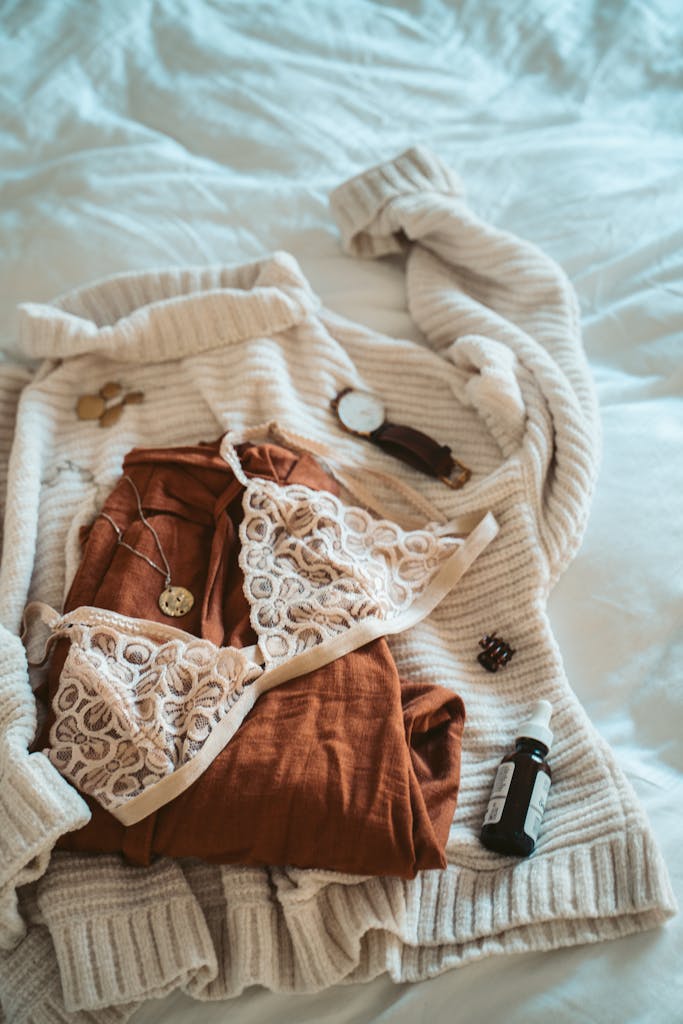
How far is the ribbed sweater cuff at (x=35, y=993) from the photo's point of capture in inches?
32.0

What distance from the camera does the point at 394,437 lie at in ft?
3.67

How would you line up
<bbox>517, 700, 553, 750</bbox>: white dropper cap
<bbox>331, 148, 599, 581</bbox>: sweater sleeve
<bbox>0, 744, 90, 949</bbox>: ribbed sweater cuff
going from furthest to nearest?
<bbox>331, 148, 599, 581</bbox>: sweater sleeve < <bbox>517, 700, 553, 750</bbox>: white dropper cap < <bbox>0, 744, 90, 949</bbox>: ribbed sweater cuff

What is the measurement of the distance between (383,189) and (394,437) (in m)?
0.40

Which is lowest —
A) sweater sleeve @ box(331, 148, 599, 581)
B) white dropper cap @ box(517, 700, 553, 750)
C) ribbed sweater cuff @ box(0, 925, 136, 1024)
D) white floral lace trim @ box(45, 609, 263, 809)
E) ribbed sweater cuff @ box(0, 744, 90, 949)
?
ribbed sweater cuff @ box(0, 925, 136, 1024)

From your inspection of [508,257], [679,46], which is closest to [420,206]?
[508,257]

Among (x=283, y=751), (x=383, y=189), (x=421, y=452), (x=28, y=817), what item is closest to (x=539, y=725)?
(x=283, y=751)

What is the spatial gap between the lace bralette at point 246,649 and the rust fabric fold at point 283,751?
0.02 metres

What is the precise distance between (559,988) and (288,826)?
0.91ft

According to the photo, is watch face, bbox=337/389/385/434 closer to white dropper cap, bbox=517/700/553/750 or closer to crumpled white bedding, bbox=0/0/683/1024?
crumpled white bedding, bbox=0/0/683/1024

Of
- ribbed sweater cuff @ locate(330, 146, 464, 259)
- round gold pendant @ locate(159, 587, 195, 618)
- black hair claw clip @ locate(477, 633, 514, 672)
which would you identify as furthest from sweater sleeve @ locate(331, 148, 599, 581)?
round gold pendant @ locate(159, 587, 195, 618)

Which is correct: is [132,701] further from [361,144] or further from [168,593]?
[361,144]

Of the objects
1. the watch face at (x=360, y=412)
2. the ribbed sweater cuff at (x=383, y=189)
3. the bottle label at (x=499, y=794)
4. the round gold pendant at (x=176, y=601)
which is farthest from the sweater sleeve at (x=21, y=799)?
the ribbed sweater cuff at (x=383, y=189)

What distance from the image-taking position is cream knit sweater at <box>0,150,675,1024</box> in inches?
32.0

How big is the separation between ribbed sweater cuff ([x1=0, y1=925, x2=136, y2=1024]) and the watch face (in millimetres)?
682
